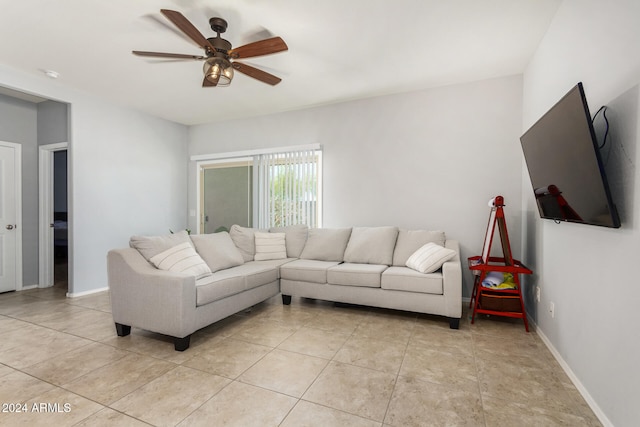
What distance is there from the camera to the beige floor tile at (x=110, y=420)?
5.16 ft

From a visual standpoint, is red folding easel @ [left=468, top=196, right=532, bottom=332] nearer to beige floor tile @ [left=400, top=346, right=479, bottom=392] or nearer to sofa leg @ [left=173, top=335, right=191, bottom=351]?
beige floor tile @ [left=400, top=346, right=479, bottom=392]

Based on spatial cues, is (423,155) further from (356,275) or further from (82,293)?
(82,293)

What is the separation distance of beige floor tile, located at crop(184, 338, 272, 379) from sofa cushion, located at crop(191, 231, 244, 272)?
926mm

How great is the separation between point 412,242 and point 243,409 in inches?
97.9

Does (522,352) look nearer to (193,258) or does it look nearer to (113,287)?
(193,258)

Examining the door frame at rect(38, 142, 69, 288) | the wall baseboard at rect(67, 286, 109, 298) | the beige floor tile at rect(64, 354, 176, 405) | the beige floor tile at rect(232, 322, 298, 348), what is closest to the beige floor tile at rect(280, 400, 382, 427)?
the beige floor tile at rect(232, 322, 298, 348)

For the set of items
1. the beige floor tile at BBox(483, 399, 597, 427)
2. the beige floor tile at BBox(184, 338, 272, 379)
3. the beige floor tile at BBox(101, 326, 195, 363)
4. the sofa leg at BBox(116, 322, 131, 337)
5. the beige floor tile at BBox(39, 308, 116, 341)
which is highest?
the sofa leg at BBox(116, 322, 131, 337)

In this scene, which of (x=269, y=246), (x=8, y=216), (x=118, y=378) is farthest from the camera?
(x=8, y=216)

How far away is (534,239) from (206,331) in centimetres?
322

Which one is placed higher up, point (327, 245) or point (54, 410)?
point (327, 245)

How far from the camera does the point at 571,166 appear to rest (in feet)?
5.53

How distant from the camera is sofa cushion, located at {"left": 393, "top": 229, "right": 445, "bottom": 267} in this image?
11.4ft

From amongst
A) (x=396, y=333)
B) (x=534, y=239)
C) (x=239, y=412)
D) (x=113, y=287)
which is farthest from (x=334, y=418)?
(x=534, y=239)

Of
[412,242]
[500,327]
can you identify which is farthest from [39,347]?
[500,327]
